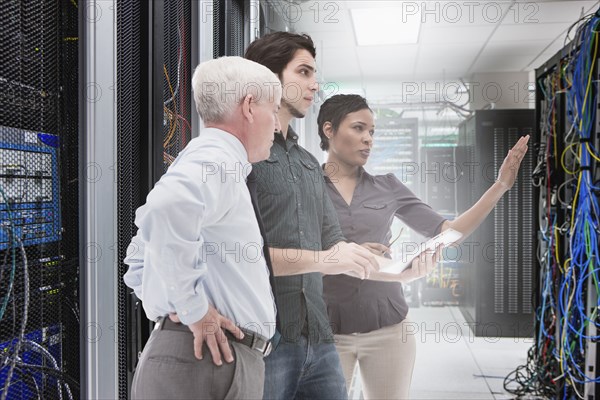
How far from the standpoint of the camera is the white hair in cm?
105

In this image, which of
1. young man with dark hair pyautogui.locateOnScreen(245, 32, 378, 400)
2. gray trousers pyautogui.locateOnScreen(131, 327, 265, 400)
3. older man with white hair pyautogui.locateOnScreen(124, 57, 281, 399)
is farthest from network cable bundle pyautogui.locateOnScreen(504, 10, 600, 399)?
gray trousers pyautogui.locateOnScreen(131, 327, 265, 400)

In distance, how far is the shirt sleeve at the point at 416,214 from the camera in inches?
63.7

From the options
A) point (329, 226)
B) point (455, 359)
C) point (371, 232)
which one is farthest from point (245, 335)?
point (455, 359)

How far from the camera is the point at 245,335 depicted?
101 centimetres

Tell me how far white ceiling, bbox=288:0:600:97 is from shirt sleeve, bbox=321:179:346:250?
0.51m

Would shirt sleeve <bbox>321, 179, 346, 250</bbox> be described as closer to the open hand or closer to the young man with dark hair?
the young man with dark hair

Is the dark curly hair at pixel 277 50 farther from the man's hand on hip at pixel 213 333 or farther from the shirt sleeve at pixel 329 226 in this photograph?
the man's hand on hip at pixel 213 333

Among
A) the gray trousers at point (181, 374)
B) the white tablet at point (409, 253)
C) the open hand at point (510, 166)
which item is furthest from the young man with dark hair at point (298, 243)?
the open hand at point (510, 166)

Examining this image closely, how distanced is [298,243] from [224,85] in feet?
1.70

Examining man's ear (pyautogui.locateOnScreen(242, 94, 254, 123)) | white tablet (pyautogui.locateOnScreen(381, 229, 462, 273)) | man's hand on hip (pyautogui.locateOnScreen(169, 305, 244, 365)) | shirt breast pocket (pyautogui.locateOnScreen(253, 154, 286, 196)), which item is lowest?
man's hand on hip (pyautogui.locateOnScreen(169, 305, 244, 365))

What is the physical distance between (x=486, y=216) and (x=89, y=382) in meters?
1.44

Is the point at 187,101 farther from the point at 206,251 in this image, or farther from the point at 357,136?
the point at 206,251

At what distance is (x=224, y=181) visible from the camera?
3.08 feet

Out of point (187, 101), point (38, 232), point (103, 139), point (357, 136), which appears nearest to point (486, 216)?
point (357, 136)
